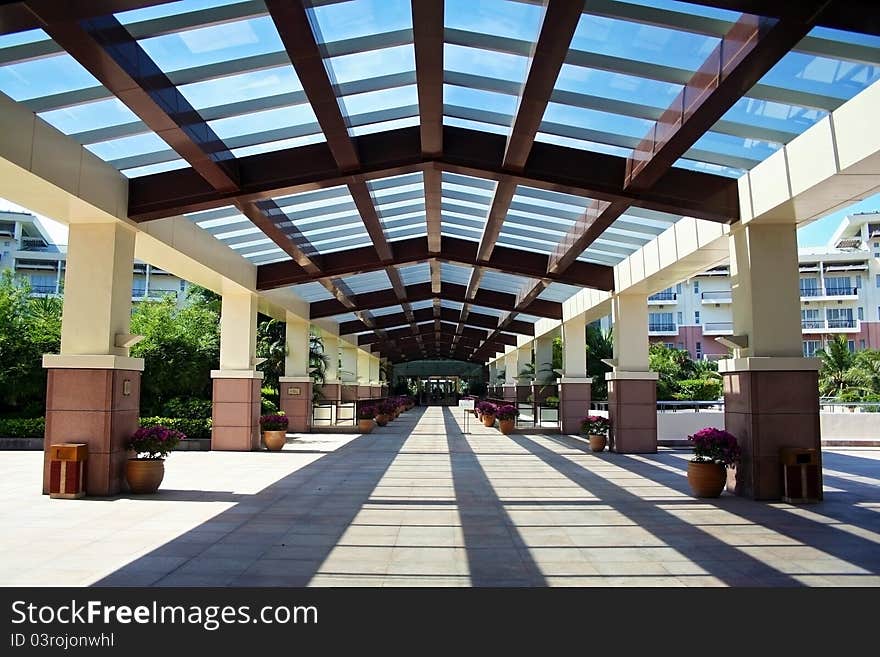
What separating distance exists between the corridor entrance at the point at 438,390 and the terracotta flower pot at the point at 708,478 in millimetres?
50838

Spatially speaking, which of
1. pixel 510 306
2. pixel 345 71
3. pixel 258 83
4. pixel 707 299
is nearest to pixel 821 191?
pixel 345 71

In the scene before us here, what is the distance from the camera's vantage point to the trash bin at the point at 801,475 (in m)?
10.1

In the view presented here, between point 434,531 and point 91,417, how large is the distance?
19.1ft

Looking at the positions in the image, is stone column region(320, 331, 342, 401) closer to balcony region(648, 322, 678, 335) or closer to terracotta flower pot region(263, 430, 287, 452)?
terracotta flower pot region(263, 430, 287, 452)

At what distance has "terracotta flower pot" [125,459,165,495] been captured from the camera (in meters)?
10.7

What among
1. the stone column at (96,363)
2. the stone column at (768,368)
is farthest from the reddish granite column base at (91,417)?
the stone column at (768,368)

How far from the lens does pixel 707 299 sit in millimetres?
54719

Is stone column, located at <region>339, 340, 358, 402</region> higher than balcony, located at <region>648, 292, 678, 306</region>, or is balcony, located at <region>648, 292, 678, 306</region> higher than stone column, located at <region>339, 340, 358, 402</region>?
balcony, located at <region>648, 292, 678, 306</region>

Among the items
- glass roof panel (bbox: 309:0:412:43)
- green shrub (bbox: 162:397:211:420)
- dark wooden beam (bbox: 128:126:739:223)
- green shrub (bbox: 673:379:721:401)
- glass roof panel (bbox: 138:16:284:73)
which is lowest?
green shrub (bbox: 162:397:211:420)

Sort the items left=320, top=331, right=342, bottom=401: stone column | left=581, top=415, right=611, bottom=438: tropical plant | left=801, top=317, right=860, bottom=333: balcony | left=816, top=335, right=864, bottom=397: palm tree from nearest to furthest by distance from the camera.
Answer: left=581, top=415, right=611, bottom=438: tropical plant
left=320, top=331, right=342, bottom=401: stone column
left=816, top=335, right=864, bottom=397: palm tree
left=801, top=317, right=860, bottom=333: balcony

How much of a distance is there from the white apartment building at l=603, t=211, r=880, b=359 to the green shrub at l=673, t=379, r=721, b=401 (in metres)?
19.6

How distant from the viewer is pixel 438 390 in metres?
63.0

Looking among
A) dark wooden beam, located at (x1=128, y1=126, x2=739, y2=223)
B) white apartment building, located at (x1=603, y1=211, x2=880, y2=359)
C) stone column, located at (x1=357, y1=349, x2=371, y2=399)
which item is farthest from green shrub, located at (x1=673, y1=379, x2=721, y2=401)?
dark wooden beam, located at (x1=128, y1=126, x2=739, y2=223)
